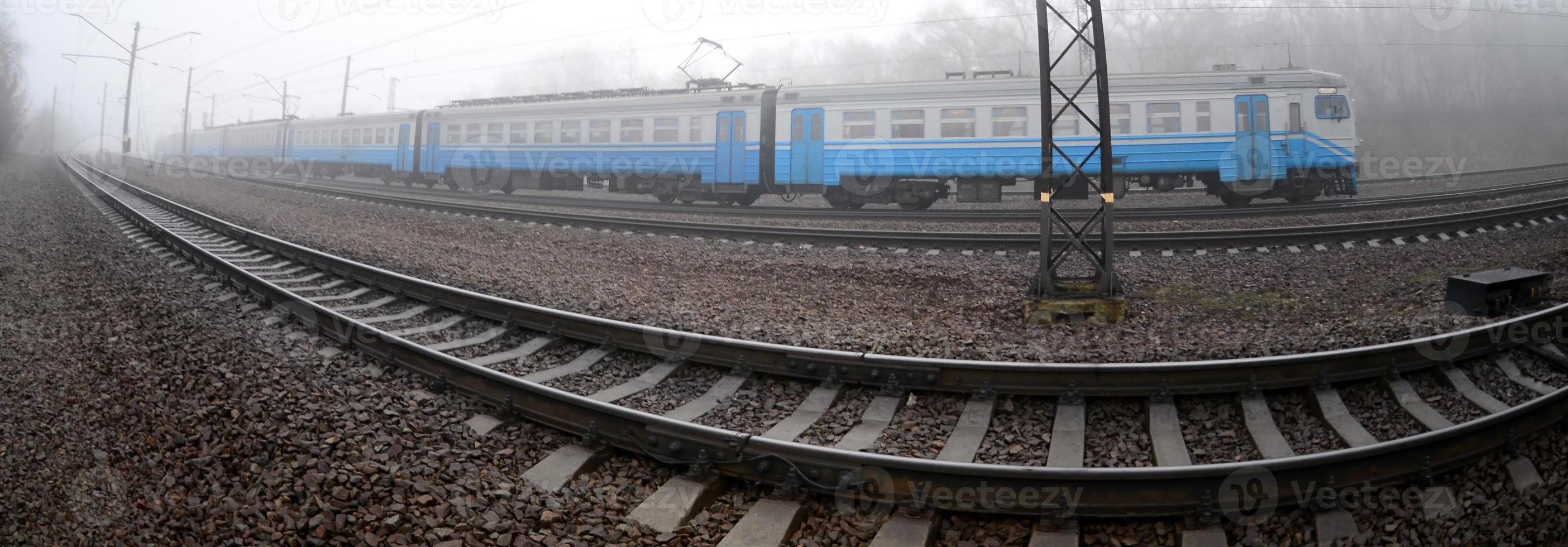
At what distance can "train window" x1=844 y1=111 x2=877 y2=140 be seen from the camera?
16.1m

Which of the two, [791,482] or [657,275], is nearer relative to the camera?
[791,482]

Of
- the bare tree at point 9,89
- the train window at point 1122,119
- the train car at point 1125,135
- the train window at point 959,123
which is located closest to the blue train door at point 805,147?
the train car at point 1125,135

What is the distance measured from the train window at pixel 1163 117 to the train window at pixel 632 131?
401 inches

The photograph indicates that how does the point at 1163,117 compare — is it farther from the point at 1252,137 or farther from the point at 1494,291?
the point at 1494,291

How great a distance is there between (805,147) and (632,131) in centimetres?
447

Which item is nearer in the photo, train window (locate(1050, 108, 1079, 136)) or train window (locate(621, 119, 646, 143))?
train window (locate(1050, 108, 1079, 136))

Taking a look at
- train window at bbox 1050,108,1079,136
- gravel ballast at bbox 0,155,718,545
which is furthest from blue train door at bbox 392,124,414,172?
gravel ballast at bbox 0,155,718,545

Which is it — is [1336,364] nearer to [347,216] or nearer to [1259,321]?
[1259,321]

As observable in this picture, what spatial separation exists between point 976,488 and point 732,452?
1113mm

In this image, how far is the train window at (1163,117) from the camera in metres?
14.9

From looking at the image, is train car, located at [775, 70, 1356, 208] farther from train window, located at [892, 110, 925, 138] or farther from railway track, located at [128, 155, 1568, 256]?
railway track, located at [128, 155, 1568, 256]

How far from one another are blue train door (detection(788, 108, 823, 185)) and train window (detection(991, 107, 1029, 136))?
3.32 m

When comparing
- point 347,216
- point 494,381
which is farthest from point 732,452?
point 347,216

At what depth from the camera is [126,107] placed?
4381cm
